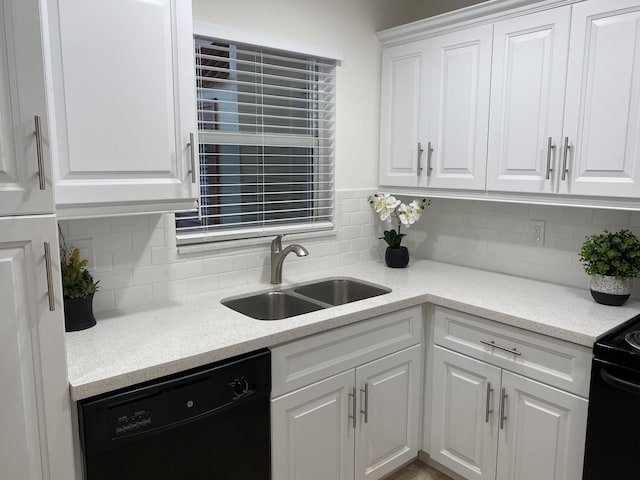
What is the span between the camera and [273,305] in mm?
2330

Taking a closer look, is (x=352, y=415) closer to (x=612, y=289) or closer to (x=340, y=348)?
(x=340, y=348)

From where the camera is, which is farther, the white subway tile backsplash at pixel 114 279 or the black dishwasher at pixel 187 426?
the white subway tile backsplash at pixel 114 279

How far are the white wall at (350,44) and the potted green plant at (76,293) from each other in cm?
132

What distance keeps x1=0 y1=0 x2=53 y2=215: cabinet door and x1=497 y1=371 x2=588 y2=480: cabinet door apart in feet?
5.88

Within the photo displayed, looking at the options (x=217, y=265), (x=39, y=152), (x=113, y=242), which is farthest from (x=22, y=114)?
(x=217, y=265)

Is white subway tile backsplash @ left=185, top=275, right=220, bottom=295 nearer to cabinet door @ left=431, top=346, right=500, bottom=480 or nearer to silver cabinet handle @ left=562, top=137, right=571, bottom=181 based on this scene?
cabinet door @ left=431, top=346, right=500, bottom=480

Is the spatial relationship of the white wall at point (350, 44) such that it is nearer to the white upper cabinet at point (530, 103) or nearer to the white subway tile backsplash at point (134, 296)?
the white upper cabinet at point (530, 103)

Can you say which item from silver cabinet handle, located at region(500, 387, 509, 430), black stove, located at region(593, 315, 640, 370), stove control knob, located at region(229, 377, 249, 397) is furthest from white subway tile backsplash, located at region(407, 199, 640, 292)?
stove control knob, located at region(229, 377, 249, 397)

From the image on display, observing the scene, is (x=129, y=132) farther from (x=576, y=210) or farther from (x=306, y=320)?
(x=576, y=210)

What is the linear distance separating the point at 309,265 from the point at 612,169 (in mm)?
1453

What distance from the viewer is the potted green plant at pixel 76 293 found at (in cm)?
169

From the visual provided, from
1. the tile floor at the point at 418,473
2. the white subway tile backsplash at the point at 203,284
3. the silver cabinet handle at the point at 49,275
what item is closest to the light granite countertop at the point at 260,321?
the white subway tile backsplash at the point at 203,284

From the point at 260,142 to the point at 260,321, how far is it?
981 mm

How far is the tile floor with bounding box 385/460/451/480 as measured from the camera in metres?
2.34
